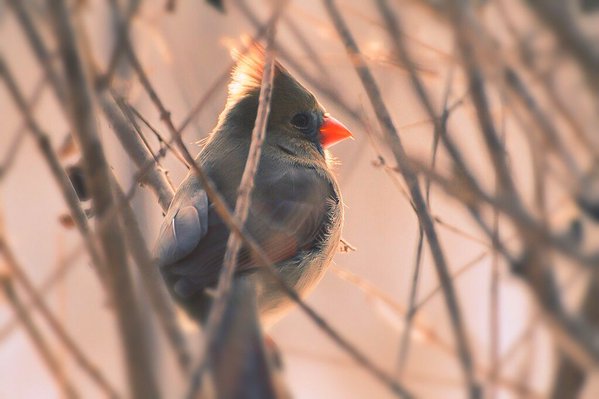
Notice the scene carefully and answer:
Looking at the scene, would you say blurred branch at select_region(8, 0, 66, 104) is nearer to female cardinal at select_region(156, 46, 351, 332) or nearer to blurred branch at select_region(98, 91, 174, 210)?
blurred branch at select_region(98, 91, 174, 210)

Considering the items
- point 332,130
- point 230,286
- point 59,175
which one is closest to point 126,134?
point 59,175

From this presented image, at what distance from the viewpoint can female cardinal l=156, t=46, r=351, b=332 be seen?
269 cm

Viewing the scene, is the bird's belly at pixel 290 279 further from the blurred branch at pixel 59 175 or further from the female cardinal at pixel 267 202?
the blurred branch at pixel 59 175

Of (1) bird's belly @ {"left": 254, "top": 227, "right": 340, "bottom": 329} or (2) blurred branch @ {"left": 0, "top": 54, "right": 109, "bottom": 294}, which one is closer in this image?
(2) blurred branch @ {"left": 0, "top": 54, "right": 109, "bottom": 294}

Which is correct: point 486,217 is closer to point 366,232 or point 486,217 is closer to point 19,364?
point 366,232

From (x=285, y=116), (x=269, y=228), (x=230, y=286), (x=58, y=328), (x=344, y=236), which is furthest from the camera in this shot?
(x=344, y=236)

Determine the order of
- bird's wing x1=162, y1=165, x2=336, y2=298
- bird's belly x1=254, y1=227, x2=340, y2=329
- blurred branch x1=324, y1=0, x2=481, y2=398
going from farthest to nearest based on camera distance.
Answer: bird's belly x1=254, y1=227, x2=340, y2=329, bird's wing x1=162, y1=165, x2=336, y2=298, blurred branch x1=324, y1=0, x2=481, y2=398

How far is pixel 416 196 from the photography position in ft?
6.67

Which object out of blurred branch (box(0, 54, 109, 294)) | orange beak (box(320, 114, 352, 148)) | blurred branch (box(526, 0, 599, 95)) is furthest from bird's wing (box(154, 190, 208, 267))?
blurred branch (box(526, 0, 599, 95))

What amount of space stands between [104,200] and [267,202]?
Result: 3.19 ft

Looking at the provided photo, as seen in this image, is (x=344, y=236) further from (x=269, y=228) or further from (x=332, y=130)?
(x=269, y=228)

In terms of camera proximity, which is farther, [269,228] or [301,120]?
[301,120]

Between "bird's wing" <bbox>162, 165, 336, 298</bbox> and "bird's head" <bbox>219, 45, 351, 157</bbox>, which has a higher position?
"bird's head" <bbox>219, 45, 351, 157</bbox>

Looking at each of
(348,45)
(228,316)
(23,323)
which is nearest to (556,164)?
(348,45)
